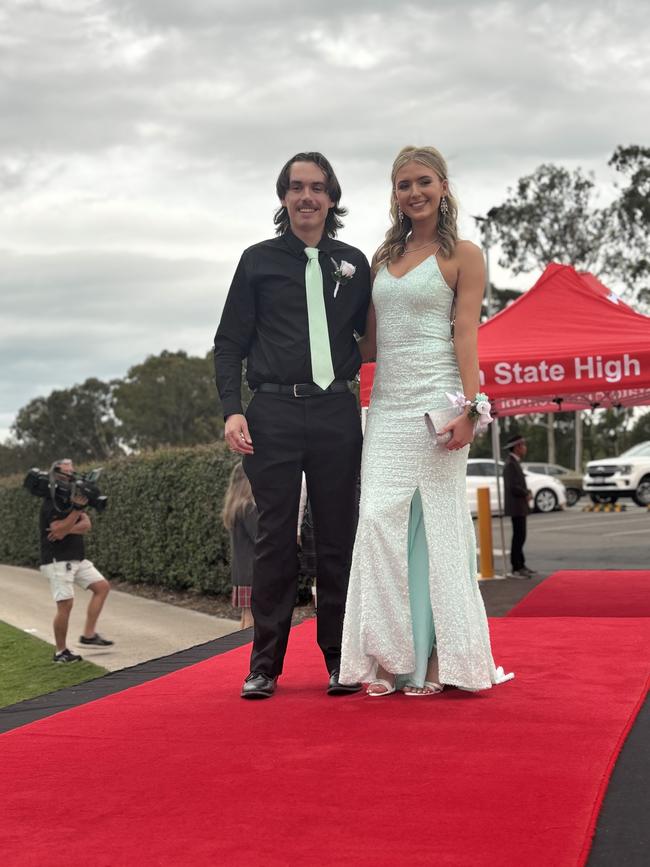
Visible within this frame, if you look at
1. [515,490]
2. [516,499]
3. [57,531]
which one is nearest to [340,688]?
[57,531]

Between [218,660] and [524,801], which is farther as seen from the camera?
[218,660]

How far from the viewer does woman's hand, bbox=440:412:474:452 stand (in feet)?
13.2

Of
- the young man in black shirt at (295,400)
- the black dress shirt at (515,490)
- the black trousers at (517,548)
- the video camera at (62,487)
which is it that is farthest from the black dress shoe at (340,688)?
the black dress shirt at (515,490)

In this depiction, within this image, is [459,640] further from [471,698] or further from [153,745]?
[153,745]

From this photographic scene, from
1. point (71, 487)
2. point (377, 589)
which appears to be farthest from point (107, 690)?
point (71, 487)

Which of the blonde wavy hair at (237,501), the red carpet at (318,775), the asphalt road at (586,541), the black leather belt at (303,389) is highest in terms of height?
the black leather belt at (303,389)

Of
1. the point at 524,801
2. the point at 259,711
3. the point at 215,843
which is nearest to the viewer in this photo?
the point at 215,843

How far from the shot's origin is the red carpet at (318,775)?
8.00ft

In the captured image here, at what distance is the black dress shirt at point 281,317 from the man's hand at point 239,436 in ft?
0.28

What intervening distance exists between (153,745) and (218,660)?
6.12ft

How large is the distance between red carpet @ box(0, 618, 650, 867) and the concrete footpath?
17.9 ft

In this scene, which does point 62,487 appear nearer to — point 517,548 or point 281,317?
point 517,548

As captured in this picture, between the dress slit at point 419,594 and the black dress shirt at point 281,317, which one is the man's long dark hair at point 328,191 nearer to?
the black dress shirt at point 281,317

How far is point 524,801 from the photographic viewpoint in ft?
8.80
